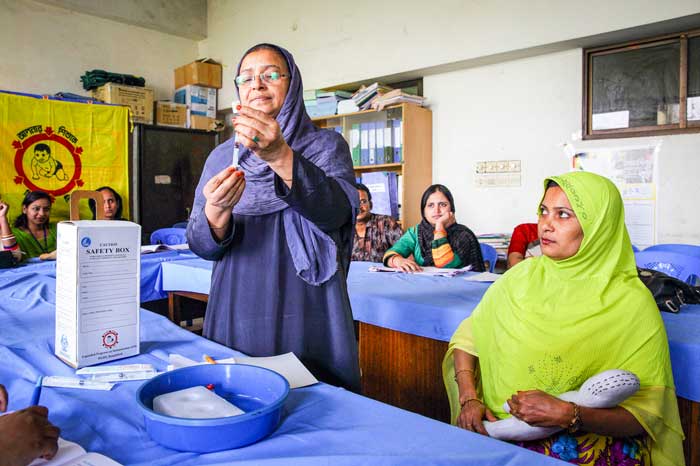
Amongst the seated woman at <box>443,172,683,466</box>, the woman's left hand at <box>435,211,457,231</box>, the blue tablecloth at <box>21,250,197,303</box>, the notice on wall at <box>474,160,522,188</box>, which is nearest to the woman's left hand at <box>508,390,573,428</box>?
the seated woman at <box>443,172,683,466</box>

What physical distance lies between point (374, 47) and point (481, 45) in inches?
39.1

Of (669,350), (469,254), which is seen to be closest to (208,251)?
(669,350)

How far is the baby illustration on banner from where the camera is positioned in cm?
454

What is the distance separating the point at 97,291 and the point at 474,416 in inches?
37.2

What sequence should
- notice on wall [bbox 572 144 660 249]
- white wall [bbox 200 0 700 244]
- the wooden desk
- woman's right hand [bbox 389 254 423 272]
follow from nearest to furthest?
the wooden desk < woman's right hand [bbox 389 254 423 272] < white wall [bbox 200 0 700 244] < notice on wall [bbox 572 144 660 249]

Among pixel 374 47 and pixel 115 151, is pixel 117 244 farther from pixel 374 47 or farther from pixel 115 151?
pixel 115 151

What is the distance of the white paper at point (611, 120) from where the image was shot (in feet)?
10.6

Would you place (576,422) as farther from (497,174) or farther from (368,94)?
(368,94)

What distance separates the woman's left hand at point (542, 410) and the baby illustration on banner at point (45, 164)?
Answer: 4.76m

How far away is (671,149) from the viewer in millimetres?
3115

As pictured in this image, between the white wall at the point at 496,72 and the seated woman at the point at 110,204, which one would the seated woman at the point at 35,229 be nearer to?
the seated woman at the point at 110,204

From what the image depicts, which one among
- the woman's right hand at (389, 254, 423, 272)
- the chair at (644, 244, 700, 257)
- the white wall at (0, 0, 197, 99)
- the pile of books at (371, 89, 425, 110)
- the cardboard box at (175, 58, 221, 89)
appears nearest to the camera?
the chair at (644, 244, 700, 257)

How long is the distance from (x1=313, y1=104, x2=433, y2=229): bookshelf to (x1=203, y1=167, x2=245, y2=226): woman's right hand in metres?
3.02

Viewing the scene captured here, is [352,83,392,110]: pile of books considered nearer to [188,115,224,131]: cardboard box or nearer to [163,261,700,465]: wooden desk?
[188,115,224,131]: cardboard box
